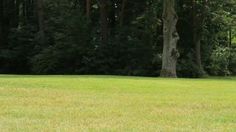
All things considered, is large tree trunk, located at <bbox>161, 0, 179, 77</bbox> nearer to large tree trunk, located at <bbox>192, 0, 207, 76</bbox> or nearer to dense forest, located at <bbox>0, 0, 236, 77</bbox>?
dense forest, located at <bbox>0, 0, 236, 77</bbox>

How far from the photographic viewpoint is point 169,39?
3844 centimetres

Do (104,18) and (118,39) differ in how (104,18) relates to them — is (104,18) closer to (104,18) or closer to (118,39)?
(104,18)

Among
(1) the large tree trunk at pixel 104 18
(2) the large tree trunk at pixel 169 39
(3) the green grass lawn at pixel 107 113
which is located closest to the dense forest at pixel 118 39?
(1) the large tree trunk at pixel 104 18

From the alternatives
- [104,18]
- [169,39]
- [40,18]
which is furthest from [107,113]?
[40,18]

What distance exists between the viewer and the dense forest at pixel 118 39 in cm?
4362

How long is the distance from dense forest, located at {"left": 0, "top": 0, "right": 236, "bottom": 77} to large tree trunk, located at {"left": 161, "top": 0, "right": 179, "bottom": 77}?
110 inches

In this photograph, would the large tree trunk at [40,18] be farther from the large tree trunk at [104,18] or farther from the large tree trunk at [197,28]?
the large tree trunk at [197,28]

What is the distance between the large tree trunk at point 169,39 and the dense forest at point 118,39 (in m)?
2.79

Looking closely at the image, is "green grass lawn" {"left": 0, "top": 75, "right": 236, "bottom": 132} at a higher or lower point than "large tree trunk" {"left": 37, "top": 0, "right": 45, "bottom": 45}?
lower

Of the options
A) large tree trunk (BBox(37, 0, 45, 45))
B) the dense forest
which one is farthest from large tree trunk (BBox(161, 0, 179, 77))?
large tree trunk (BBox(37, 0, 45, 45))

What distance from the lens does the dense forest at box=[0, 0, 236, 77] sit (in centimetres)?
4362

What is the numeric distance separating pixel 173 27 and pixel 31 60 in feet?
45.1

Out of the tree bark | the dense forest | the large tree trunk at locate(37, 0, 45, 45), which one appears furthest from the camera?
the large tree trunk at locate(37, 0, 45, 45)

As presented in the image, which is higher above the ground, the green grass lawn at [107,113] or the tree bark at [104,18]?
the tree bark at [104,18]
